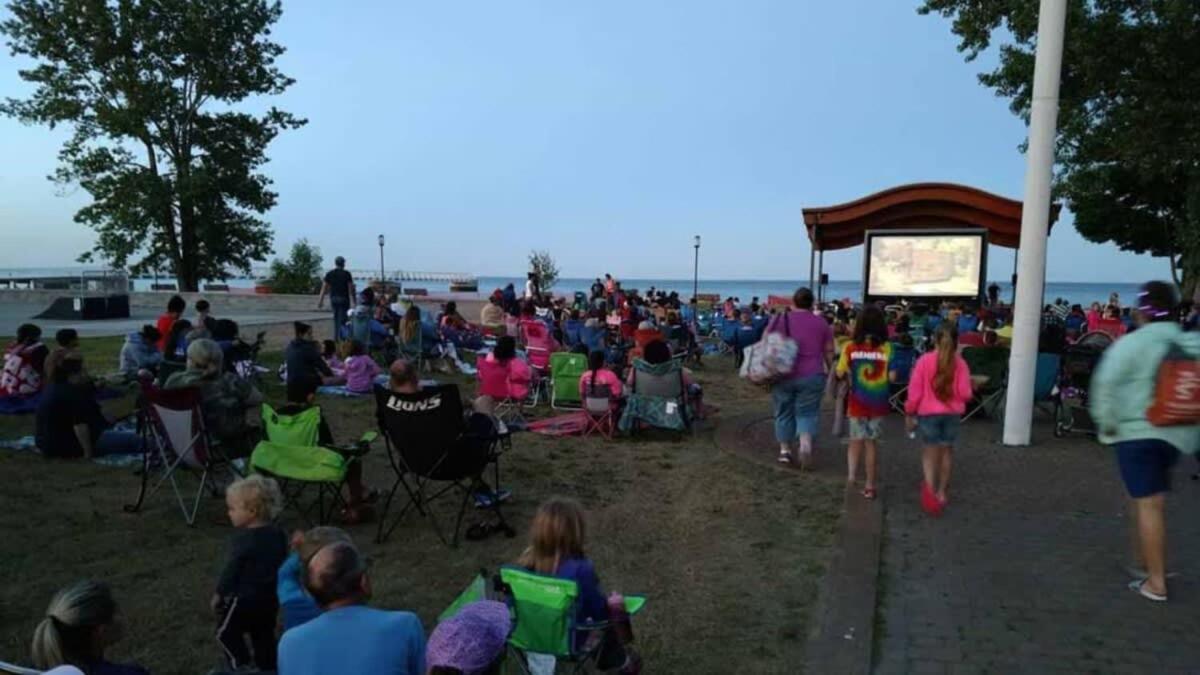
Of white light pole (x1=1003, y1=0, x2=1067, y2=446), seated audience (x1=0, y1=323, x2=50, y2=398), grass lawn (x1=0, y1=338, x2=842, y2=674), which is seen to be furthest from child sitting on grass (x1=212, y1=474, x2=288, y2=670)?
white light pole (x1=1003, y1=0, x2=1067, y2=446)

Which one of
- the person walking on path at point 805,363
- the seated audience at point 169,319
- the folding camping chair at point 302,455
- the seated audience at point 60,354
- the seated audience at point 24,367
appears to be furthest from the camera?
the seated audience at point 169,319

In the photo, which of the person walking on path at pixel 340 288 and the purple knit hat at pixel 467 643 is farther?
the person walking on path at pixel 340 288

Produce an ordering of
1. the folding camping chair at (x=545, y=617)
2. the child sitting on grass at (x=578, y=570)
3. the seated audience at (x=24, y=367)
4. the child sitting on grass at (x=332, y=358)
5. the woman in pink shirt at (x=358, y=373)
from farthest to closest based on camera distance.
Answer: the child sitting on grass at (x=332, y=358) → the woman in pink shirt at (x=358, y=373) → the seated audience at (x=24, y=367) → the child sitting on grass at (x=578, y=570) → the folding camping chair at (x=545, y=617)

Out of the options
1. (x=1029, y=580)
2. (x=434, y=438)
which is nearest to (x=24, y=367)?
(x=434, y=438)

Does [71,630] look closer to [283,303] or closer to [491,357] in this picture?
[491,357]

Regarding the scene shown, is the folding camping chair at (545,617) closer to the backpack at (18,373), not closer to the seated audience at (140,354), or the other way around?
the backpack at (18,373)

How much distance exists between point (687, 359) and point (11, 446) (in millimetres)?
10666

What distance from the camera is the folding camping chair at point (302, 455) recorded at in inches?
189

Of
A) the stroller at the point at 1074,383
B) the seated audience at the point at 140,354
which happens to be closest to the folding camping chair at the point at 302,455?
the seated audience at the point at 140,354

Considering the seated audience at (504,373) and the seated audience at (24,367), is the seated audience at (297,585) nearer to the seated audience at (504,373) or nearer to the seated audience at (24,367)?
the seated audience at (504,373)

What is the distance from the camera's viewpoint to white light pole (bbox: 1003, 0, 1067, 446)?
7.53m

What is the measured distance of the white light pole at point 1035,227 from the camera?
7.53 m

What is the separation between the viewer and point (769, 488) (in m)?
6.23

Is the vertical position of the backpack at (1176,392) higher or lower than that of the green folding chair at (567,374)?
higher
